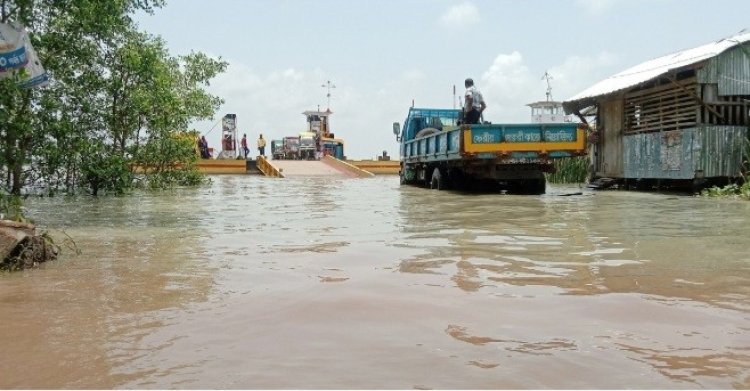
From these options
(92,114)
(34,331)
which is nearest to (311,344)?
(34,331)

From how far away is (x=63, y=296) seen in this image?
3625 mm

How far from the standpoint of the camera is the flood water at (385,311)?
91.7 inches

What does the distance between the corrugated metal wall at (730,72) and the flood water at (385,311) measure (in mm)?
9484

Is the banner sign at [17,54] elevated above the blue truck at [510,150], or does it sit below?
above

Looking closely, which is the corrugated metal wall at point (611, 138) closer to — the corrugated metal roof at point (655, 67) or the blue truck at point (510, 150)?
the corrugated metal roof at point (655, 67)

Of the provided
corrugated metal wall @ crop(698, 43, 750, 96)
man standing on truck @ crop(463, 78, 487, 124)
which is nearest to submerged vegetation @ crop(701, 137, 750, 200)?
corrugated metal wall @ crop(698, 43, 750, 96)

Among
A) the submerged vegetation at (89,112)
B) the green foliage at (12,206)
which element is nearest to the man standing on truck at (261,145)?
the submerged vegetation at (89,112)

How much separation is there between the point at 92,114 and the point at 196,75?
36.4ft

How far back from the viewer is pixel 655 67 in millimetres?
16609

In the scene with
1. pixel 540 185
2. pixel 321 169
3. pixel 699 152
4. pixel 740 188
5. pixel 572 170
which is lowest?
pixel 740 188

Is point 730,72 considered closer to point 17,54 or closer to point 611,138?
point 611,138

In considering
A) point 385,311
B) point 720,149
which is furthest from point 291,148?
point 385,311

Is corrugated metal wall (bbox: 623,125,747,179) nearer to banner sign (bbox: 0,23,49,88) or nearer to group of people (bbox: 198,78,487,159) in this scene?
group of people (bbox: 198,78,487,159)

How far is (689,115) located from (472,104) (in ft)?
17.5
